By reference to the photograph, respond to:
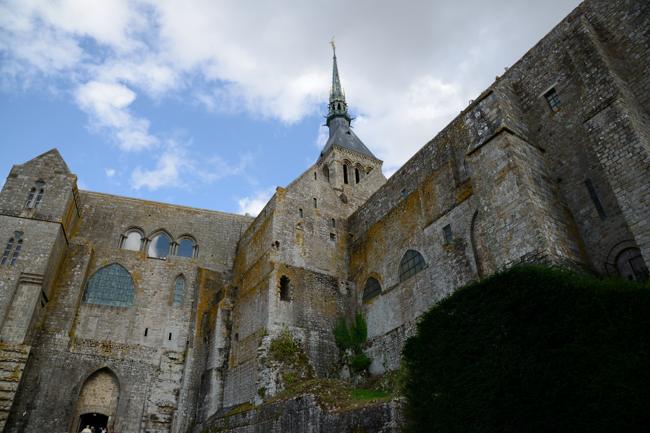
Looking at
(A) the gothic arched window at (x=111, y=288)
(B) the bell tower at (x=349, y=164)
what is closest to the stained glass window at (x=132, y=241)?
(A) the gothic arched window at (x=111, y=288)

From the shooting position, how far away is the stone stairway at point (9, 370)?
15.5 m

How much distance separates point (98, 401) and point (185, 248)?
805cm

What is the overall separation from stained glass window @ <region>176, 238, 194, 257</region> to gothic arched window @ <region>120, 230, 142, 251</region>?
→ 1.89 metres

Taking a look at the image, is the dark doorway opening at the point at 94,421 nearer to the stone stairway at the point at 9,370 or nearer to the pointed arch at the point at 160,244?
the stone stairway at the point at 9,370

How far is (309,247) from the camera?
19828mm

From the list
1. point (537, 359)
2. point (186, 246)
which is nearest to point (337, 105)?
point (186, 246)

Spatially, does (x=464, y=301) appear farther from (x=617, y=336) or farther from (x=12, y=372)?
(x=12, y=372)

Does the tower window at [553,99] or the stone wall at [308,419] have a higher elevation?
the tower window at [553,99]

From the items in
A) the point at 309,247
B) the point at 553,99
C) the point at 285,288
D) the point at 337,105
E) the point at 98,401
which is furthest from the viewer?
the point at 337,105

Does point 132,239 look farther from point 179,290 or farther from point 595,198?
point 595,198

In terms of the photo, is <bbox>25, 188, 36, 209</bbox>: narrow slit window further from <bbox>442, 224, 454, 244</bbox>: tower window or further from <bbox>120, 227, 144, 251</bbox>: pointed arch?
<bbox>442, 224, 454, 244</bbox>: tower window

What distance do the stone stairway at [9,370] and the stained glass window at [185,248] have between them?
8.24 meters

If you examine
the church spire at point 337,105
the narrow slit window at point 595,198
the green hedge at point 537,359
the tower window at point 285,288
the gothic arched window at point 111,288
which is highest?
the church spire at point 337,105

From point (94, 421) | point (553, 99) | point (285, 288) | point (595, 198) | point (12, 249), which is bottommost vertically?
point (94, 421)
